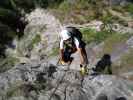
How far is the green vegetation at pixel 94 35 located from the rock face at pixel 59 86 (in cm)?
281

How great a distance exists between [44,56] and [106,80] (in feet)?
15.9

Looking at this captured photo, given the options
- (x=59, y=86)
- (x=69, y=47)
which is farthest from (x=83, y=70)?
(x=69, y=47)

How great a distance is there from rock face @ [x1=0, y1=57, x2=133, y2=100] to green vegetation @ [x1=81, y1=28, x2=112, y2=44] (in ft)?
9.21

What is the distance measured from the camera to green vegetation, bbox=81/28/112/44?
16.2 metres

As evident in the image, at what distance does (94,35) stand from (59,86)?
4222 mm

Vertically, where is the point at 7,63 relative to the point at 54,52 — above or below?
below

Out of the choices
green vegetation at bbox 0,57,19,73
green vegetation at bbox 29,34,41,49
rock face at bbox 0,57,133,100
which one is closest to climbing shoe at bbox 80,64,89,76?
rock face at bbox 0,57,133,100

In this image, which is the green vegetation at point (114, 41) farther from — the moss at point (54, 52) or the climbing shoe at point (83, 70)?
the moss at point (54, 52)

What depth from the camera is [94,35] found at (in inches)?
651

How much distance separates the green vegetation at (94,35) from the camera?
1619cm

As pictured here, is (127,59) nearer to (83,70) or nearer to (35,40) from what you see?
(83,70)

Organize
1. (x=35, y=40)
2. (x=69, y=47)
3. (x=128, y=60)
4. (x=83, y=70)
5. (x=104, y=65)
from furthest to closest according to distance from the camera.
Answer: (x=35, y=40) < (x=69, y=47) < (x=104, y=65) < (x=128, y=60) < (x=83, y=70)

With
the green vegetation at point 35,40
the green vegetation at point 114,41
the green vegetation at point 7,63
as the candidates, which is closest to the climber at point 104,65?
the green vegetation at point 114,41

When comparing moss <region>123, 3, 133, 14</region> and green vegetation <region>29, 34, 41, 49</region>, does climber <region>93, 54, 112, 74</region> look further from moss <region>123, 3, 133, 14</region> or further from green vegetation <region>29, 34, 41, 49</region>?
green vegetation <region>29, 34, 41, 49</region>
